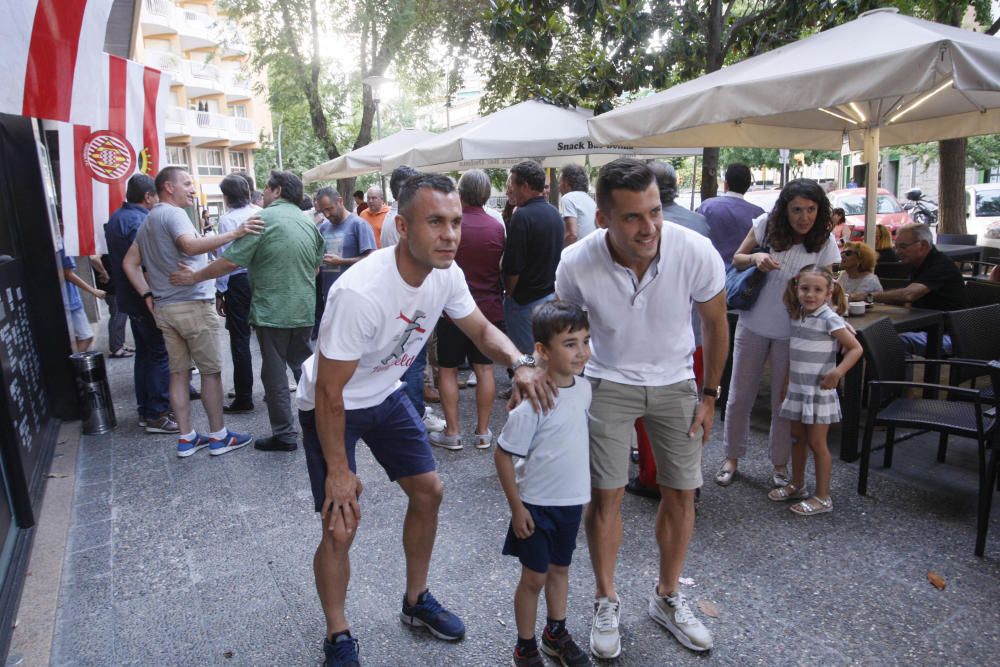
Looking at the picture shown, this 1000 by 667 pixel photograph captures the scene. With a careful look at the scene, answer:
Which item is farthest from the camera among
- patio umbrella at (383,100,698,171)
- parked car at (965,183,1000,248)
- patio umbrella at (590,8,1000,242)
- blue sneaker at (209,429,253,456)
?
parked car at (965,183,1000,248)

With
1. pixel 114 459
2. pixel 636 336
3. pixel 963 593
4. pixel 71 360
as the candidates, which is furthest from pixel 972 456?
pixel 71 360

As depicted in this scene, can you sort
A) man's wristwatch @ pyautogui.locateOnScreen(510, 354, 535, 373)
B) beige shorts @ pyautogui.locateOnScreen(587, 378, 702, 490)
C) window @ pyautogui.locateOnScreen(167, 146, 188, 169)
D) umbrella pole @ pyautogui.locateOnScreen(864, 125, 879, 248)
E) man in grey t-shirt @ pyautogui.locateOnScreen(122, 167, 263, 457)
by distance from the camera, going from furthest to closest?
1. window @ pyautogui.locateOnScreen(167, 146, 188, 169)
2. umbrella pole @ pyautogui.locateOnScreen(864, 125, 879, 248)
3. man in grey t-shirt @ pyautogui.locateOnScreen(122, 167, 263, 457)
4. beige shorts @ pyautogui.locateOnScreen(587, 378, 702, 490)
5. man's wristwatch @ pyautogui.locateOnScreen(510, 354, 535, 373)

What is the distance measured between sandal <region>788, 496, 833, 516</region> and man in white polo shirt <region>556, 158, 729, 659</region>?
139 centimetres

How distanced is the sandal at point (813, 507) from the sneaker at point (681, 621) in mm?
1278

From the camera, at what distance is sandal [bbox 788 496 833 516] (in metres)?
3.80

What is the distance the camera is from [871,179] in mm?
5402

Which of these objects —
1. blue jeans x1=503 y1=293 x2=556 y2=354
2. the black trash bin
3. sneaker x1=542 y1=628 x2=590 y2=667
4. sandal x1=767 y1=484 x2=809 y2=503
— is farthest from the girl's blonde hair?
the black trash bin

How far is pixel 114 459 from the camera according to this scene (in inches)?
199

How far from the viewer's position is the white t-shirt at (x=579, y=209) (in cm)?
617

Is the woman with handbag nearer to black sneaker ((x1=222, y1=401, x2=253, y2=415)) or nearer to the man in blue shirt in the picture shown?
black sneaker ((x1=222, y1=401, x2=253, y2=415))

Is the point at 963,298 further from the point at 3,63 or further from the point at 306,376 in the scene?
the point at 3,63

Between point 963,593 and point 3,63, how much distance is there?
14.3 feet

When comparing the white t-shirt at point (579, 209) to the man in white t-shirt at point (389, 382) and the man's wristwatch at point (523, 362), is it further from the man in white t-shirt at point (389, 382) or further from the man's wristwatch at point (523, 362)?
the man's wristwatch at point (523, 362)

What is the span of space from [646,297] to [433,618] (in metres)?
1.56
